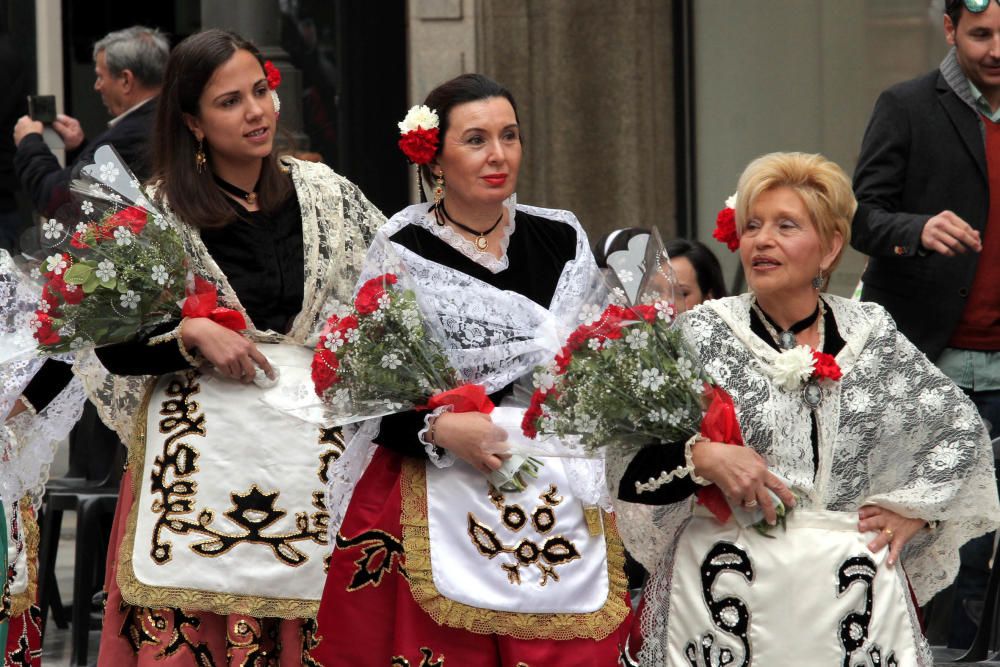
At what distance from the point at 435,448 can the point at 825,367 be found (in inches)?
36.7

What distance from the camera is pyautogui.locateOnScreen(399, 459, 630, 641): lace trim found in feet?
14.6

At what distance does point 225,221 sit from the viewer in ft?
17.0

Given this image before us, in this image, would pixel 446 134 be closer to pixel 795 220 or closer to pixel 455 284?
pixel 455 284

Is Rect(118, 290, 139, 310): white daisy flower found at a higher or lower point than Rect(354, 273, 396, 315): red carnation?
lower

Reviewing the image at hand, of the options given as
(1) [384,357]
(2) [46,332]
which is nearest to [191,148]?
(2) [46,332]

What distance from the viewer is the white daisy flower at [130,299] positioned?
4988 millimetres

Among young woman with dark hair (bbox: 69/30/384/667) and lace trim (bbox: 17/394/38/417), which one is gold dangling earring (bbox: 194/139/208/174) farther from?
lace trim (bbox: 17/394/38/417)

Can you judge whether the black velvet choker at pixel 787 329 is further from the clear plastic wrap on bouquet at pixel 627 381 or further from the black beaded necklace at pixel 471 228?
the black beaded necklace at pixel 471 228

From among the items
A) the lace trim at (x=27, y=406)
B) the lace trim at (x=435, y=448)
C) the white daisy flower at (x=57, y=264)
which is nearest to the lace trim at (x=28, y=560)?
the lace trim at (x=27, y=406)

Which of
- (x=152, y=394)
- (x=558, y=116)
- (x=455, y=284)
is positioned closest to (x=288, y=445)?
(x=152, y=394)

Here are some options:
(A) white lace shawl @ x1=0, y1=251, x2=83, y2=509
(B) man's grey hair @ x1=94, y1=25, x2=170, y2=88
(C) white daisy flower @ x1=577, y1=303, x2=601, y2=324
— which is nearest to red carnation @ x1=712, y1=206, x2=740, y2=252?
(C) white daisy flower @ x1=577, y1=303, x2=601, y2=324

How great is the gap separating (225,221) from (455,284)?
88 centimetres

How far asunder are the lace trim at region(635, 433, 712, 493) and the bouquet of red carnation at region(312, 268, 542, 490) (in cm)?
38

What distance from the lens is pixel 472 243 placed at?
4.73 metres
